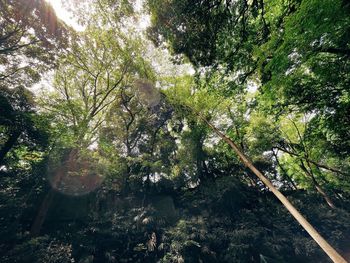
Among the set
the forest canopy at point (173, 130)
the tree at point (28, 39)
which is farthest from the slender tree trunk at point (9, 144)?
the tree at point (28, 39)

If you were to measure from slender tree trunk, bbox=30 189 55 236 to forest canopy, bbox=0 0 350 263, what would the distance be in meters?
0.08

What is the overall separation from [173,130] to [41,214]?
46.6ft

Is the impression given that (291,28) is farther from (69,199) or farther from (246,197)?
(69,199)

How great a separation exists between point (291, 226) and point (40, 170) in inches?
819

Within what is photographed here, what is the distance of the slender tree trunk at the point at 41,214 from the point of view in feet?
39.8

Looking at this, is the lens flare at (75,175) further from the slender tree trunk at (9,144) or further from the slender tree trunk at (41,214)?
the slender tree trunk at (9,144)

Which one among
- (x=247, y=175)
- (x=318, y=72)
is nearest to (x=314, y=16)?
(x=318, y=72)

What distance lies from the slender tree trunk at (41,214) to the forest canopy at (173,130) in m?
0.08

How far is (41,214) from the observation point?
12.9 meters

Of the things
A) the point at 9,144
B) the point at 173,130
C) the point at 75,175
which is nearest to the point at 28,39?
the point at 9,144

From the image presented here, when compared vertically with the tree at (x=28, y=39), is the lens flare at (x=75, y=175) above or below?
below

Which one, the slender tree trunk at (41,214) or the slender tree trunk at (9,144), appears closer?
the slender tree trunk at (41,214)

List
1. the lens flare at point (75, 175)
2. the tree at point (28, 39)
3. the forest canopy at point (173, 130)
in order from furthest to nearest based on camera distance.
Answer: the lens flare at point (75, 175) → the tree at point (28, 39) → the forest canopy at point (173, 130)

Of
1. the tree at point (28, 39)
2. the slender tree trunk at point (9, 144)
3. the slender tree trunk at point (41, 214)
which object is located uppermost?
the tree at point (28, 39)
